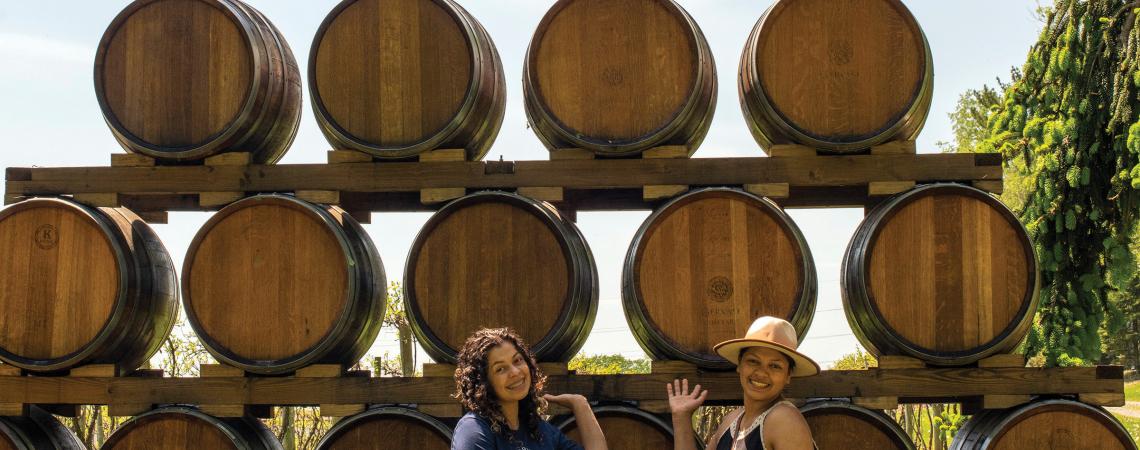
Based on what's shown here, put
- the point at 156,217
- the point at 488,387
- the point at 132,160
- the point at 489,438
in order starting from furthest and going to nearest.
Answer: the point at 156,217
the point at 132,160
the point at 488,387
the point at 489,438

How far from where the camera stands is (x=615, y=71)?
15.7ft

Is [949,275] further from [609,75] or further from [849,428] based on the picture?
[609,75]

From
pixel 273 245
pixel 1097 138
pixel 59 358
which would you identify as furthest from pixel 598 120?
pixel 1097 138

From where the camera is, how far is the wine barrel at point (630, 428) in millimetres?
4598

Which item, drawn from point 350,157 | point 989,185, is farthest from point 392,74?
point 989,185

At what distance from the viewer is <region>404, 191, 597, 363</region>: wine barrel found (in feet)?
15.3

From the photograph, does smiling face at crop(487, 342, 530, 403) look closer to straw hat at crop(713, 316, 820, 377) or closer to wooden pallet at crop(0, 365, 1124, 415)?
straw hat at crop(713, 316, 820, 377)

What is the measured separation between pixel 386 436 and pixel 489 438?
1.50 m

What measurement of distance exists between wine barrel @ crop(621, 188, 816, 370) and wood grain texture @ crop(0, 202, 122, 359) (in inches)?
100

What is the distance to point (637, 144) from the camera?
478 centimetres

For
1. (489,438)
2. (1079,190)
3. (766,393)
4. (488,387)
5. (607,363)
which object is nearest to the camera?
(489,438)

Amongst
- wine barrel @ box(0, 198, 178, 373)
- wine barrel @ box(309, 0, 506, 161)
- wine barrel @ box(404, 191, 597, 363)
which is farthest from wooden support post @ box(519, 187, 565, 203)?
wine barrel @ box(0, 198, 178, 373)

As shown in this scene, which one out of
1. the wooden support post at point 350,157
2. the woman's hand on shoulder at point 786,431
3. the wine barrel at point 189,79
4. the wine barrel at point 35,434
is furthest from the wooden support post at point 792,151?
the wine barrel at point 35,434

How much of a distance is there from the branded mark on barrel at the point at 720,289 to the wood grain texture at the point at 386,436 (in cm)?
143
